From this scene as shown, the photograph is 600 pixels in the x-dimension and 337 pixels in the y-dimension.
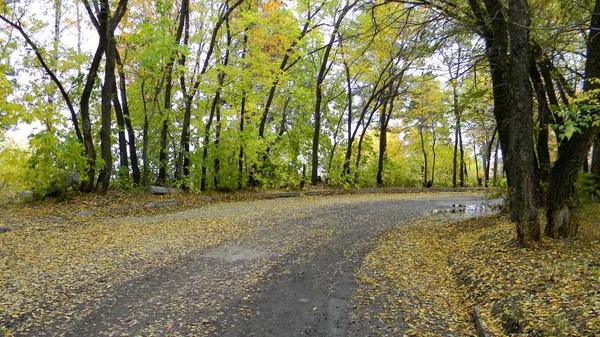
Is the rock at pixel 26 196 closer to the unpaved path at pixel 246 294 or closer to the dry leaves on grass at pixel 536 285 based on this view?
the unpaved path at pixel 246 294

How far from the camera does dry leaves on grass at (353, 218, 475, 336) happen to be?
396 cm

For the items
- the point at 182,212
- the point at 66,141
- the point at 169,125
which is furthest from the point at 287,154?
the point at 66,141

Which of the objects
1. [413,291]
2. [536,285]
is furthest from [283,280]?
[536,285]

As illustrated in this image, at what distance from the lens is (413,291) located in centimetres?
486

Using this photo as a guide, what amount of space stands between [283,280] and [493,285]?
258 cm

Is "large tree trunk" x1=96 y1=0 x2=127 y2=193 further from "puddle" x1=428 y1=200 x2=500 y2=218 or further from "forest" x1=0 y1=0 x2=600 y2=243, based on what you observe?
"puddle" x1=428 y1=200 x2=500 y2=218

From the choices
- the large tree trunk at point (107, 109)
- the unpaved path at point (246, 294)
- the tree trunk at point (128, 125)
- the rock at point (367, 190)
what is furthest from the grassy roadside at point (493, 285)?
the rock at point (367, 190)

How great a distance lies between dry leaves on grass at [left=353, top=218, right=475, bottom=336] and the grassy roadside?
11 mm

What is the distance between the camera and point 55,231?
8.22m

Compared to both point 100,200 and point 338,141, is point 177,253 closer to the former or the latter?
point 100,200

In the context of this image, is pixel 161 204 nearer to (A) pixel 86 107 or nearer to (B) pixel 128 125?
(A) pixel 86 107

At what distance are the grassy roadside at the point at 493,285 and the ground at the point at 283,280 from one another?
0.06ft

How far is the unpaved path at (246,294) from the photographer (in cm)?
385

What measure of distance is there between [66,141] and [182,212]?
4069 millimetres
